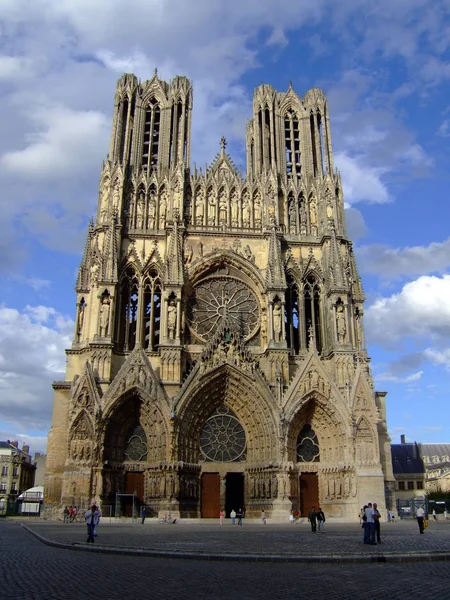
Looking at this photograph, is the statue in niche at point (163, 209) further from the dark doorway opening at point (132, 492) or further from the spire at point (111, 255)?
the dark doorway opening at point (132, 492)

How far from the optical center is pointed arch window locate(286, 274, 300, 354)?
1335 inches

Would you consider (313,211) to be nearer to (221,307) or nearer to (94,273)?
(221,307)

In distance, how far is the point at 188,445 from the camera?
3016cm

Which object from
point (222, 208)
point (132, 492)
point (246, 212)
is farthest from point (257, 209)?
point (132, 492)

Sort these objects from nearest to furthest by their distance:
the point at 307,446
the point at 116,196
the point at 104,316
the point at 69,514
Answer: the point at 69,514 → the point at 307,446 → the point at 104,316 → the point at 116,196

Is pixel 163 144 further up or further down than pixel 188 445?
further up

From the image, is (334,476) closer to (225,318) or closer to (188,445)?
(188,445)

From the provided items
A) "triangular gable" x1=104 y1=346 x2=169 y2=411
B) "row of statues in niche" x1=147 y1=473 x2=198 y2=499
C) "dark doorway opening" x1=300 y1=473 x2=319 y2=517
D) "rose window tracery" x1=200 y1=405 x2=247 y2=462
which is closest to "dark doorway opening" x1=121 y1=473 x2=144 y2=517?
"row of statues in niche" x1=147 y1=473 x2=198 y2=499

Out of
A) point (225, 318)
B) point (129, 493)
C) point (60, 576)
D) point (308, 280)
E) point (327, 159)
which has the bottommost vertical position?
point (60, 576)

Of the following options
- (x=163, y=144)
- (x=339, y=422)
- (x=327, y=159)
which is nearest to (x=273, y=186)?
(x=327, y=159)

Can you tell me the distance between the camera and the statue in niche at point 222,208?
35938 millimetres

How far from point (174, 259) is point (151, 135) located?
1006cm

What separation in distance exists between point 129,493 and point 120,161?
19.6 metres

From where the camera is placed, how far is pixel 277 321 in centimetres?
3244
